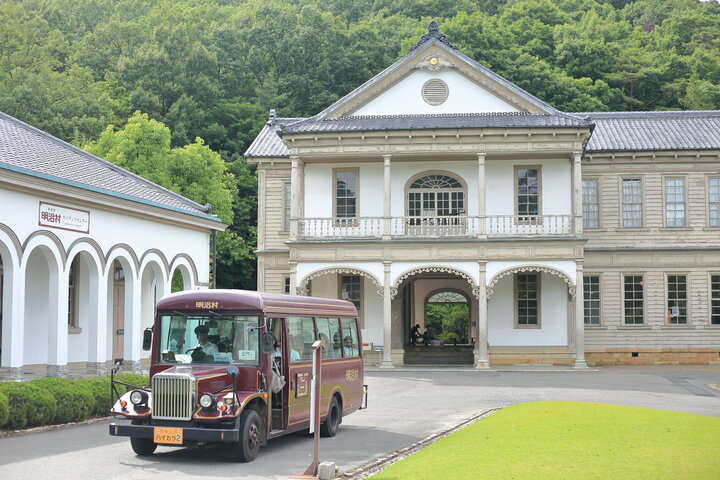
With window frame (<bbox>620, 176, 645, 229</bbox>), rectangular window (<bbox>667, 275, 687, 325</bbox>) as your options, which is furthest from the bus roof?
rectangular window (<bbox>667, 275, 687, 325</bbox>)

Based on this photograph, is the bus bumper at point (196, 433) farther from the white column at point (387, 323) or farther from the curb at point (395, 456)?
the white column at point (387, 323)

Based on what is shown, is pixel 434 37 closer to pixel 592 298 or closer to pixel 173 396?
pixel 592 298

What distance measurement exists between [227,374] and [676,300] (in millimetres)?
30223

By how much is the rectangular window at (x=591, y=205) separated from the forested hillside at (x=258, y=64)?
20558mm

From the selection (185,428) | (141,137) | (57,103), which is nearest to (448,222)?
(141,137)

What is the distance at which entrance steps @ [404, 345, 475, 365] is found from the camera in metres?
38.5

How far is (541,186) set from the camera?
3841 centimetres

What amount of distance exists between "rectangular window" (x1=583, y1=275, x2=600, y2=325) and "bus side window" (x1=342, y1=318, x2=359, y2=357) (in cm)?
2333

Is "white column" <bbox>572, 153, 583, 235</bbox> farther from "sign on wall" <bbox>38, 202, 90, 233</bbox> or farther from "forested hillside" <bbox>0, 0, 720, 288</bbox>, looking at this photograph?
"forested hillside" <bbox>0, 0, 720, 288</bbox>

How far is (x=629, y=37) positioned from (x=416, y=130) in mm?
38813

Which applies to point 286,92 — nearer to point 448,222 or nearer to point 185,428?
point 448,222

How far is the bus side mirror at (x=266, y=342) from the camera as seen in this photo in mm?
13820

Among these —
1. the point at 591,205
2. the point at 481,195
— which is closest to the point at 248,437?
the point at 481,195

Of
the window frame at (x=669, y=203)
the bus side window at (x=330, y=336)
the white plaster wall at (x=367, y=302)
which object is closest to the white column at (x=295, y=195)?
the white plaster wall at (x=367, y=302)
